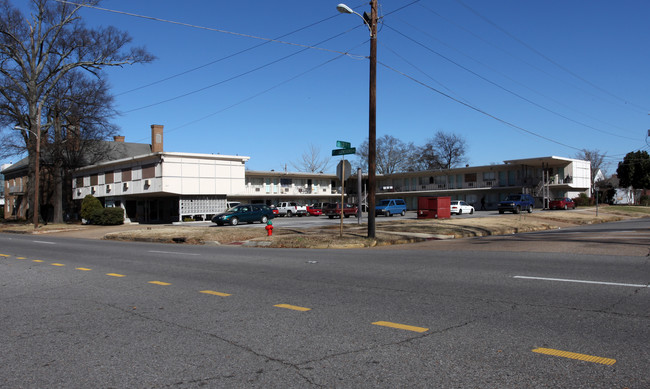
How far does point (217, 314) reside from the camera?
21.8 ft

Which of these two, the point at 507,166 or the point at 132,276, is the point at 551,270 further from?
the point at 507,166

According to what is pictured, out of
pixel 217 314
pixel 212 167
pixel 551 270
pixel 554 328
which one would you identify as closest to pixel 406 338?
pixel 554 328

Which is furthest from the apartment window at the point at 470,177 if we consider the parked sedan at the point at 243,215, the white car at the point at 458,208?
the parked sedan at the point at 243,215

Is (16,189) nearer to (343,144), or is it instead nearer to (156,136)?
(156,136)

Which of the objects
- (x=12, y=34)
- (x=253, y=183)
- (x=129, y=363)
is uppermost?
(x=12, y=34)

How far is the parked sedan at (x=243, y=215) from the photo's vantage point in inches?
1435

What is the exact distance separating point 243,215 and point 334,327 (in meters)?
32.1

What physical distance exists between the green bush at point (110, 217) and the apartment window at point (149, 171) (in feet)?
14.1

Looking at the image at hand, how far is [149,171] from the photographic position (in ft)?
146

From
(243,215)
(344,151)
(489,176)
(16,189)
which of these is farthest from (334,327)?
(16,189)

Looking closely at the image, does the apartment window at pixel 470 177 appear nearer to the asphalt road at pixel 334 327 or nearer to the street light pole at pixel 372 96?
the street light pole at pixel 372 96

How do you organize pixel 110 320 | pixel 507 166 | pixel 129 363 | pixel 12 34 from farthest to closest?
pixel 507 166, pixel 12 34, pixel 110 320, pixel 129 363

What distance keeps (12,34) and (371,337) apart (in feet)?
145

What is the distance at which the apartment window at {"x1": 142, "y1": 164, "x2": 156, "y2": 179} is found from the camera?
144ft
